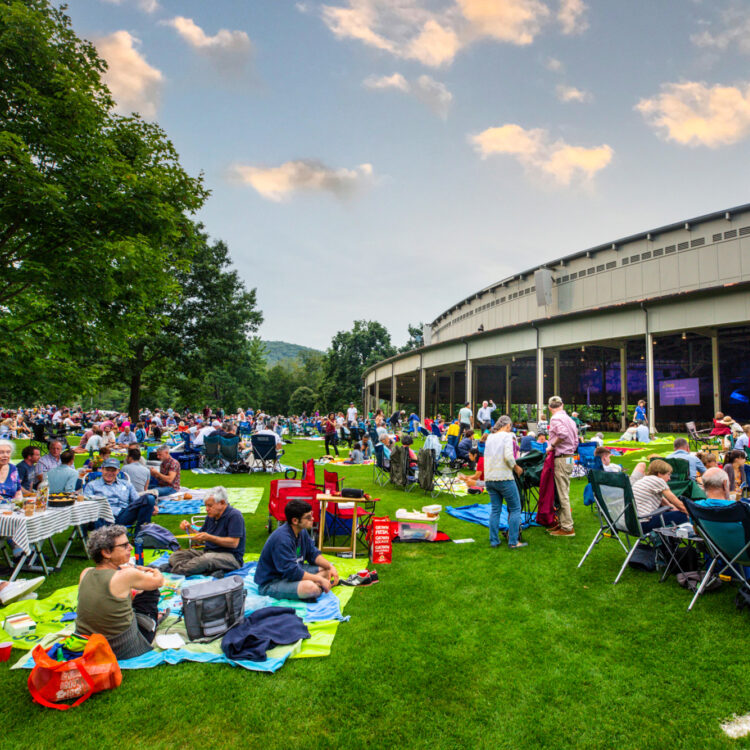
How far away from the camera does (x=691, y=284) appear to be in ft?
84.7

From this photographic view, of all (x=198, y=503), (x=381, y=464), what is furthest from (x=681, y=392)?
(x=198, y=503)

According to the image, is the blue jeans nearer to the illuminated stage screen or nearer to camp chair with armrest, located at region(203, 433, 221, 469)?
camp chair with armrest, located at region(203, 433, 221, 469)

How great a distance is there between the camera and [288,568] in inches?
192

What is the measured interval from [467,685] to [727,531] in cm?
277

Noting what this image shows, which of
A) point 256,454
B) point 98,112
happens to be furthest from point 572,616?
point 98,112

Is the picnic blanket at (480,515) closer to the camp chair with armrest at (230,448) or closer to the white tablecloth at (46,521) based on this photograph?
the white tablecloth at (46,521)

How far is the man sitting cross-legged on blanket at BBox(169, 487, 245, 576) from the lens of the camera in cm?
546

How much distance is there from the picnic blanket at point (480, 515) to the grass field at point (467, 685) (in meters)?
2.82

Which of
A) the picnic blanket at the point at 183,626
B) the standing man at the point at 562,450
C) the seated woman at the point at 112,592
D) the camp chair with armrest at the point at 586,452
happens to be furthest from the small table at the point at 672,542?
the camp chair with armrest at the point at 586,452

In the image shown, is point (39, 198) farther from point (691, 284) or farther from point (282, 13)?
point (691, 284)

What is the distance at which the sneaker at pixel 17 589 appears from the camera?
4660 mm

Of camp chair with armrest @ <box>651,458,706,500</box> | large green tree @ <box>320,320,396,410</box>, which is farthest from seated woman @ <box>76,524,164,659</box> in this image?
large green tree @ <box>320,320,396,410</box>

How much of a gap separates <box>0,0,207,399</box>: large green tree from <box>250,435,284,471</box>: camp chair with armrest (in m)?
4.89

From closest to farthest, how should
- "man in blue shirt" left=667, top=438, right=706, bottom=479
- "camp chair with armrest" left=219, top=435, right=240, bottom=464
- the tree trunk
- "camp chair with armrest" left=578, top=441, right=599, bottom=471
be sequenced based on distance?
"man in blue shirt" left=667, top=438, right=706, bottom=479 < "camp chair with armrest" left=578, top=441, right=599, bottom=471 < "camp chair with armrest" left=219, top=435, right=240, bottom=464 < the tree trunk
